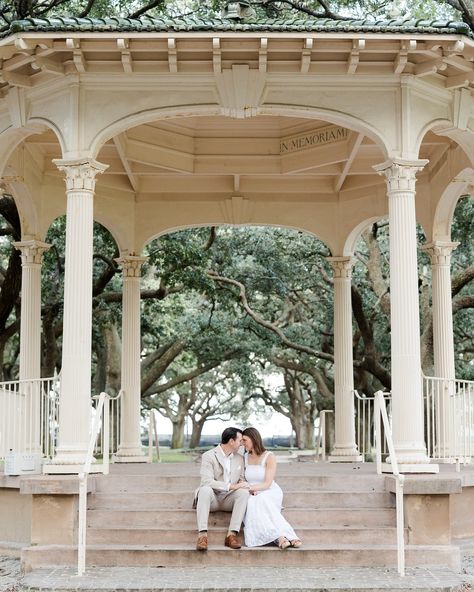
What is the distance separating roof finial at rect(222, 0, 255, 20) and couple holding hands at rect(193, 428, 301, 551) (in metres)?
4.90

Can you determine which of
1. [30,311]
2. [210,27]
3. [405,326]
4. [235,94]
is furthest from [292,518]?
[30,311]

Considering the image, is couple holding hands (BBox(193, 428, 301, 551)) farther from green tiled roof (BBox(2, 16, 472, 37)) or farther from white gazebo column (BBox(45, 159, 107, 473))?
green tiled roof (BBox(2, 16, 472, 37))

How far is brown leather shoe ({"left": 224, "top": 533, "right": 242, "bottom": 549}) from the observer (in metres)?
8.85

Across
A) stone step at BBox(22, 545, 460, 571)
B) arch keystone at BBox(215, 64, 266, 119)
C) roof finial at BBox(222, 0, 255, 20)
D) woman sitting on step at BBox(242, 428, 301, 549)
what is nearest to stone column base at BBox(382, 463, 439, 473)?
stone step at BBox(22, 545, 460, 571)

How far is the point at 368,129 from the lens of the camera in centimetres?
1065

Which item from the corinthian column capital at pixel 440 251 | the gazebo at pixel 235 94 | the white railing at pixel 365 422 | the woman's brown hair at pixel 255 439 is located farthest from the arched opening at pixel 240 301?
the woman's brown hair at pixel 255 439

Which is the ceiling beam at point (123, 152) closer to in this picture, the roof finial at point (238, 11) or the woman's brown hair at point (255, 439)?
the roof finial at point (238, 11)

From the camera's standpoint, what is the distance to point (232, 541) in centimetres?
886

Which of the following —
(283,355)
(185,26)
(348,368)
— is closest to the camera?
(185,26)

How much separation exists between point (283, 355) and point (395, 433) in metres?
20.1

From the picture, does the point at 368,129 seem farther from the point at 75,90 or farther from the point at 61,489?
the point at 61,489

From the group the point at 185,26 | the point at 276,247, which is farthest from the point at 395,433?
the point at 276,247

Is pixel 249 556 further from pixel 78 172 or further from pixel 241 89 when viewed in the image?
pixel 241 89

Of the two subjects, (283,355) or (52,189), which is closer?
(52,189)
